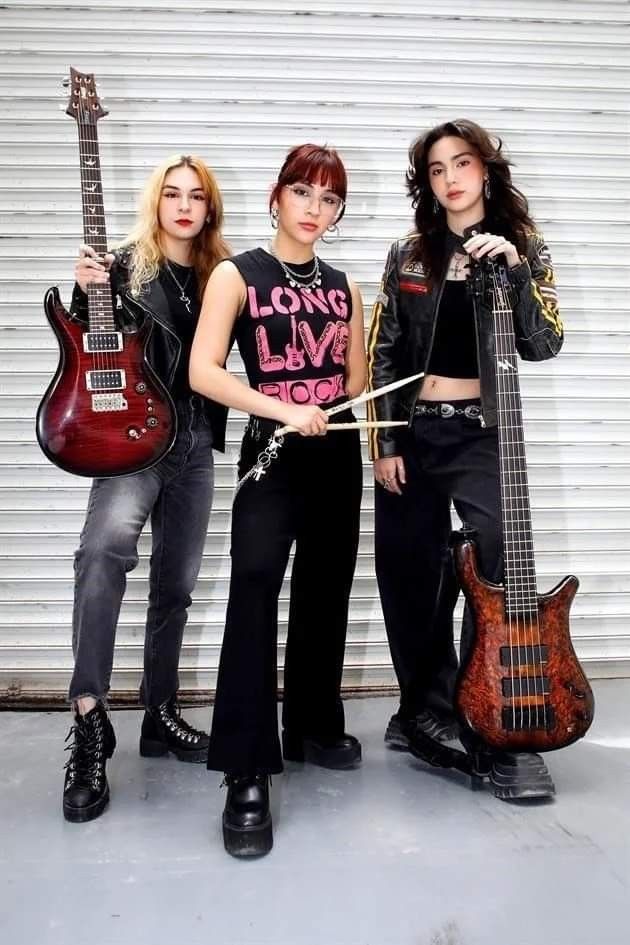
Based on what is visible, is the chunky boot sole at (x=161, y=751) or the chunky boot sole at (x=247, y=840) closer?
the chunky boot sole at (x=247, y=840)

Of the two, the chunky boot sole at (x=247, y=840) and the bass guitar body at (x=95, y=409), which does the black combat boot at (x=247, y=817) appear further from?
the bass guitar body at (x=95, y=409)

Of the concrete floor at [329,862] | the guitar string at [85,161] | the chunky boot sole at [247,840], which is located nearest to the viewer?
the concrete floor at [329,862]

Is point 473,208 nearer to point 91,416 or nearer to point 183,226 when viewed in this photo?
point 183,226

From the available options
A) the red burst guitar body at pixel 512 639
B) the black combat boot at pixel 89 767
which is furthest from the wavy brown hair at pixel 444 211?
the black combat boot at pixel 89 767

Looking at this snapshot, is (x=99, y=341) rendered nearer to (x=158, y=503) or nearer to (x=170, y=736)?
(x=158, y=503)

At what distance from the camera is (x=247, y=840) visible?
2125 millimetres

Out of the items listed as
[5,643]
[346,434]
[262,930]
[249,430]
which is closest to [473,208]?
[346,434]

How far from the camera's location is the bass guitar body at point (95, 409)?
233cm

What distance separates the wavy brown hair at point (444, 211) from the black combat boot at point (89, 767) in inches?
68.3

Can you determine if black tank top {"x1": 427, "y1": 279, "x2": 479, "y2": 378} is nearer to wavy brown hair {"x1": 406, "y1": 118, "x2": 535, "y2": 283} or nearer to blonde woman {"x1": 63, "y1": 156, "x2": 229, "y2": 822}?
wavy brown hair {"x1": 406, "y1": 118, "x2": 535, "y2": 283}

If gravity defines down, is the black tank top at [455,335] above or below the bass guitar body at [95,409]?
above

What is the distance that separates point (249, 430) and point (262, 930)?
1326 millimetres

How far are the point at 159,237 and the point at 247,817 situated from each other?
176 cm

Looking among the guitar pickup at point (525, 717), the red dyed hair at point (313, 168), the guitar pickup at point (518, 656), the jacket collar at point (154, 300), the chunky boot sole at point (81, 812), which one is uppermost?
the red dyed hair at point (313, 168)
